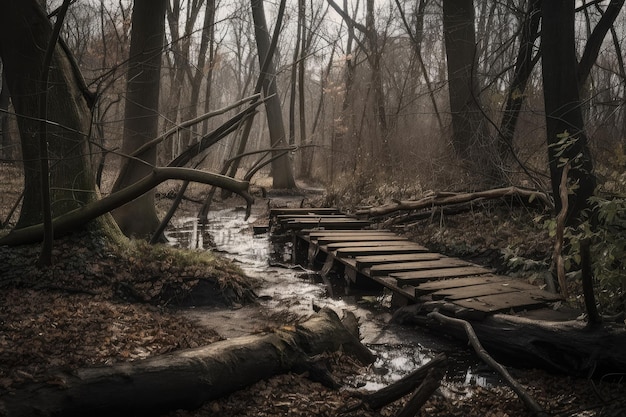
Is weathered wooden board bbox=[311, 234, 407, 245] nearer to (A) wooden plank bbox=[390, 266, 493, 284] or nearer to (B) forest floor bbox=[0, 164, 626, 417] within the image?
(B) forest floor bbox=[0, 164, 626, 417]

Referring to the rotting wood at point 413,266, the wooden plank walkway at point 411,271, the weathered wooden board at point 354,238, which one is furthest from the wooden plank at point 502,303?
the weathered wooden board at point 354,238

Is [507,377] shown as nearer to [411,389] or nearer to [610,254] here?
[411,389]

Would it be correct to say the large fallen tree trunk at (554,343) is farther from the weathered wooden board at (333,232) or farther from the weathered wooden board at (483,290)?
the weathered wooden board at (333,232)

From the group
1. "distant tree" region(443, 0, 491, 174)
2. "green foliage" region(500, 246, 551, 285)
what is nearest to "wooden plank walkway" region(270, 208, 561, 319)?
"green foliage" region(500, 246, 551, 285)

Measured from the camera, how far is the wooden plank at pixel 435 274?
6.36 metres

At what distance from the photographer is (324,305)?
7.12 m

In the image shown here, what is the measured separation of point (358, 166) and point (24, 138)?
8.74 meters

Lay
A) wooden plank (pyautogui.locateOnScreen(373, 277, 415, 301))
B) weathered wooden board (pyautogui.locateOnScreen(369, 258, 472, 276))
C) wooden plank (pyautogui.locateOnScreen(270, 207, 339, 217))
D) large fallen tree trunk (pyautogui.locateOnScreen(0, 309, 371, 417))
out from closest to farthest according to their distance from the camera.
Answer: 1. large fallen tree trunk (pyautogui.locateOnScreen(0, 309, 371, 417))
2. wooden plank (pyautogui.locateOnScreen(373, 277, 415, 301))
3. weathered wooden board (pyautogui.locateOnScreen(369, 258, 472, 276))
4. wooden plank (pyautogui.locateOnScreen(270, 207, 339, 217))

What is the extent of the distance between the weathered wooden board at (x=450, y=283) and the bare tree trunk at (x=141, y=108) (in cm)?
548

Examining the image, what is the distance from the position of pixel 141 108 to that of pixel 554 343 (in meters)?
7.91

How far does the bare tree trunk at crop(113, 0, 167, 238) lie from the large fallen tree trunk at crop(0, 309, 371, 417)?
5813mm

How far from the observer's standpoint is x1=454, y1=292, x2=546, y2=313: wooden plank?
5348 mm

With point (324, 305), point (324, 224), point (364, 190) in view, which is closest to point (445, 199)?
point (324, 224)

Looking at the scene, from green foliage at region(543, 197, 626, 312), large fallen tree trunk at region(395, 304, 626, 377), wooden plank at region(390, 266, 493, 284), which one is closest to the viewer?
large fallen tree trunk at region(395, 304, 626, 377)
